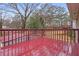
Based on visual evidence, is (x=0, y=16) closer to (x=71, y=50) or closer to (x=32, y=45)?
(x=32, y=45)

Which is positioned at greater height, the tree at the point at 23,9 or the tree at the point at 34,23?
the tree at the point at 23,9

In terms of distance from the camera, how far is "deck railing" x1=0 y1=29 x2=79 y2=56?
4.38ft

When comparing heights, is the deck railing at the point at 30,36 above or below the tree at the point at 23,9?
below

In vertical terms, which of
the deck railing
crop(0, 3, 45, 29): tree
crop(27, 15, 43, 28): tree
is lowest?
the deck railing

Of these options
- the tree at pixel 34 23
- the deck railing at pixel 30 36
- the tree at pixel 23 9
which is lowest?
the deck railing at pixel 30 36

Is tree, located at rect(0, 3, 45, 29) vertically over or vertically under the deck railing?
over

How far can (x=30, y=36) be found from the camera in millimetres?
1347

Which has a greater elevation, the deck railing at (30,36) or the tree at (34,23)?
the tree at (34,23)

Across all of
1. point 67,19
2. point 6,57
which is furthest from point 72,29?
point 6,57

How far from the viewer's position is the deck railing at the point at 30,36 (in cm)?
133

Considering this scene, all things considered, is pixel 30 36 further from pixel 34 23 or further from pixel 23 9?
pixel 23 9

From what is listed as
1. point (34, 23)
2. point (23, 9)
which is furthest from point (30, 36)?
point (23, 9)

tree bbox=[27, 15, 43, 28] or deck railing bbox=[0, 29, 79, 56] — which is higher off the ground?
tree bbox=[27, 15, 43, 28]

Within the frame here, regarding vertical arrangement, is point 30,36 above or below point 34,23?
below
